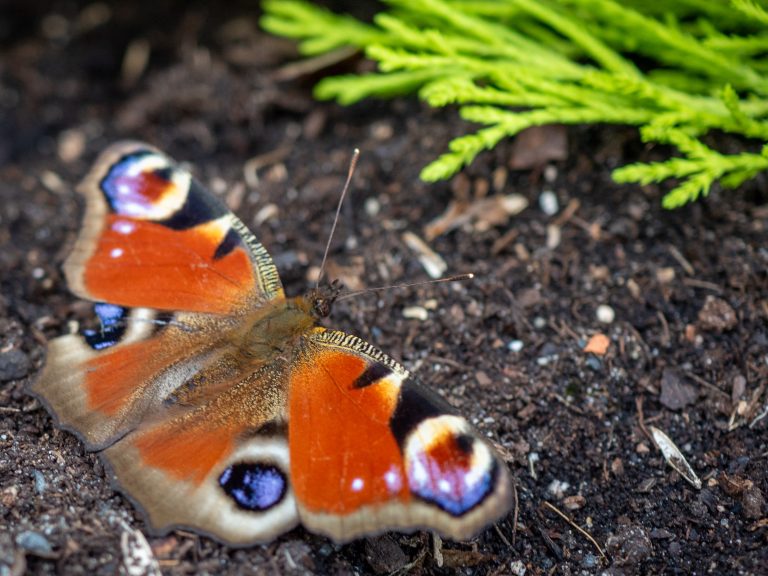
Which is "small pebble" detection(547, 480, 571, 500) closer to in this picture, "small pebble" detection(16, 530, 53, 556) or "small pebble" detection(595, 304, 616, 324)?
"small pebble" detection(595, 304, 616, 324)

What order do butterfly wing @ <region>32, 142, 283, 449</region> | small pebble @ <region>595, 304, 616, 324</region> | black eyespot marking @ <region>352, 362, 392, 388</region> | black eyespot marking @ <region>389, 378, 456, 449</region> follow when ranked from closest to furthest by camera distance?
1. black eyespot marking @ <region>389, 378, 456, 449</region>
2. black eyespot marking @ <region>352, 362, 392, 388</region>
3. butterfly wing @ <region>32, 142, 283, 449</region>
4. small pebble @ <region>595, 304, 616, 324</region>

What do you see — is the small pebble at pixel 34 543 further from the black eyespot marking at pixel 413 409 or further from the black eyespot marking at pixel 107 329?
the black eyespot marking at pixel 413 409

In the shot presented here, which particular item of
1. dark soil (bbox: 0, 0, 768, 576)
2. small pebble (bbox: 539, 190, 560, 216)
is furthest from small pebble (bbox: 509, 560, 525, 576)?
small pebble (bbox: 539, 190, 560, 216)

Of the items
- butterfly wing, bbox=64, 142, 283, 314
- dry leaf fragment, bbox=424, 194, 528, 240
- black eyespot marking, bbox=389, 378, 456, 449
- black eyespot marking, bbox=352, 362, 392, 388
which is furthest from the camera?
dry leaf fragment, bbox=424, 194, 528, 240

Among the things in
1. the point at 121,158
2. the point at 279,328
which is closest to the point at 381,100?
the point at 121,158

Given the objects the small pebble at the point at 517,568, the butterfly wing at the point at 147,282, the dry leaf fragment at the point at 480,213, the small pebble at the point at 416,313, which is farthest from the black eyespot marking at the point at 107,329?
the small pebble at the point at 517,568

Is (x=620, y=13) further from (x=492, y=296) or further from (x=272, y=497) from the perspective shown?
(x=272, y=497)
